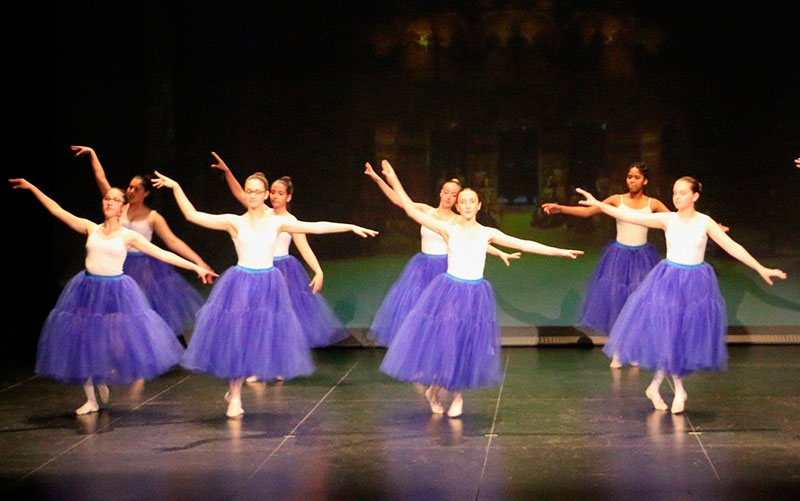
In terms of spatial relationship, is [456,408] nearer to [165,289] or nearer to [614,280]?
[614,280]

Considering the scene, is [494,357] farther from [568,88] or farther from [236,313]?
[568,88]

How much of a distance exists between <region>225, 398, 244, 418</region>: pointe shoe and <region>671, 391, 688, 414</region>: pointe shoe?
2.16 m

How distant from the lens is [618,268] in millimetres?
7578

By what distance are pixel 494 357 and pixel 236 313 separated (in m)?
1.27

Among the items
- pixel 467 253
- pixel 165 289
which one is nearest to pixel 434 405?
pixel 467 253

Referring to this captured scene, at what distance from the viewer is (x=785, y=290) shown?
812 cm

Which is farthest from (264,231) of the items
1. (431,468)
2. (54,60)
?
(54,60)

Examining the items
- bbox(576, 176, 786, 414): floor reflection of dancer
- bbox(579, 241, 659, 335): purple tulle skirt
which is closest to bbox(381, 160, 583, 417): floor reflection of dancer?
bbox(576, 176, 786, 414): floor reflection of dancer

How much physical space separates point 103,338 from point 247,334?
71cm

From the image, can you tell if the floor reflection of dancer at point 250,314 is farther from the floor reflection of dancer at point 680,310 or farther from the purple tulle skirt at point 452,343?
the floor reflection of dancer at point 680,310

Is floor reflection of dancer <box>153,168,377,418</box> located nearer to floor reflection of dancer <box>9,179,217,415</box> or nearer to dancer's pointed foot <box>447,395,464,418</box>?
floor reflection of dancer <box>9,179,217,415</box>

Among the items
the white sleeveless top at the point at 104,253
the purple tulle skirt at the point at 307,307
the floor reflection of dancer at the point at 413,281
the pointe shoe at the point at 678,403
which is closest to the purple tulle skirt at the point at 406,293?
the floor reflection of dancer at the point at 413,281

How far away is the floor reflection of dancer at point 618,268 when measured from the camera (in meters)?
7.47

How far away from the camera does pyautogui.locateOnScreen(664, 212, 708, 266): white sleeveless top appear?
5.82m
